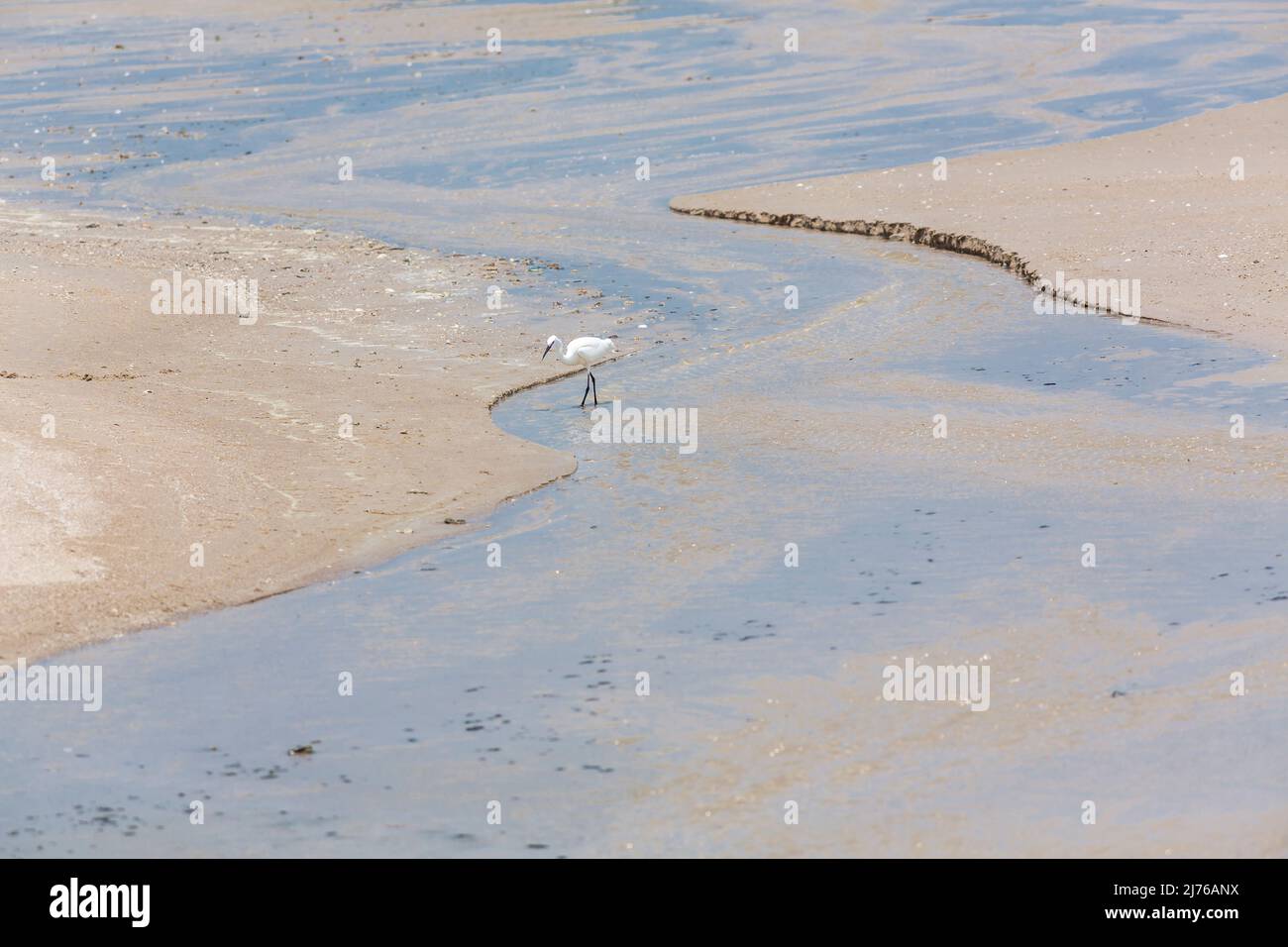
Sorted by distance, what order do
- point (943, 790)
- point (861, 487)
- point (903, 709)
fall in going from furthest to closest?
point (861, 487) → point (903, 709) → point (943, 790)

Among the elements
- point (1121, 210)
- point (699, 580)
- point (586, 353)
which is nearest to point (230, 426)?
point (586, 353)

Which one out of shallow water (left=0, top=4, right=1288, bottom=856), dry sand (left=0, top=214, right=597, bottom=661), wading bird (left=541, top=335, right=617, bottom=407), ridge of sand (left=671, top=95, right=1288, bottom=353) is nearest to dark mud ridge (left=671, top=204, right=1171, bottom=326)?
ridge of sand (left=671, top=95, right=1288, bottom=353)

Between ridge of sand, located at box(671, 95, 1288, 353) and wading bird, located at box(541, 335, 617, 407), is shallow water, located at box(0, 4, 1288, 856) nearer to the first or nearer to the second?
wading bird, located at box(541, 335, 617, 407)

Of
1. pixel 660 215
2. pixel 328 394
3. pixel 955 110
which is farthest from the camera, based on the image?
pixel 955 110

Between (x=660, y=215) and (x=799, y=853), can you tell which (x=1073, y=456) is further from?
(x=660, y=215)

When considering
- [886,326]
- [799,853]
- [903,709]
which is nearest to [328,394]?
[886,326]

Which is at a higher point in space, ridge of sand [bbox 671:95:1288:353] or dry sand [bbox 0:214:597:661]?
ridge of sand [bbox 671:95:1288:353]

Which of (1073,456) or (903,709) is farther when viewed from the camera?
(1073,456)

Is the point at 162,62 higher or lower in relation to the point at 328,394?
higher
